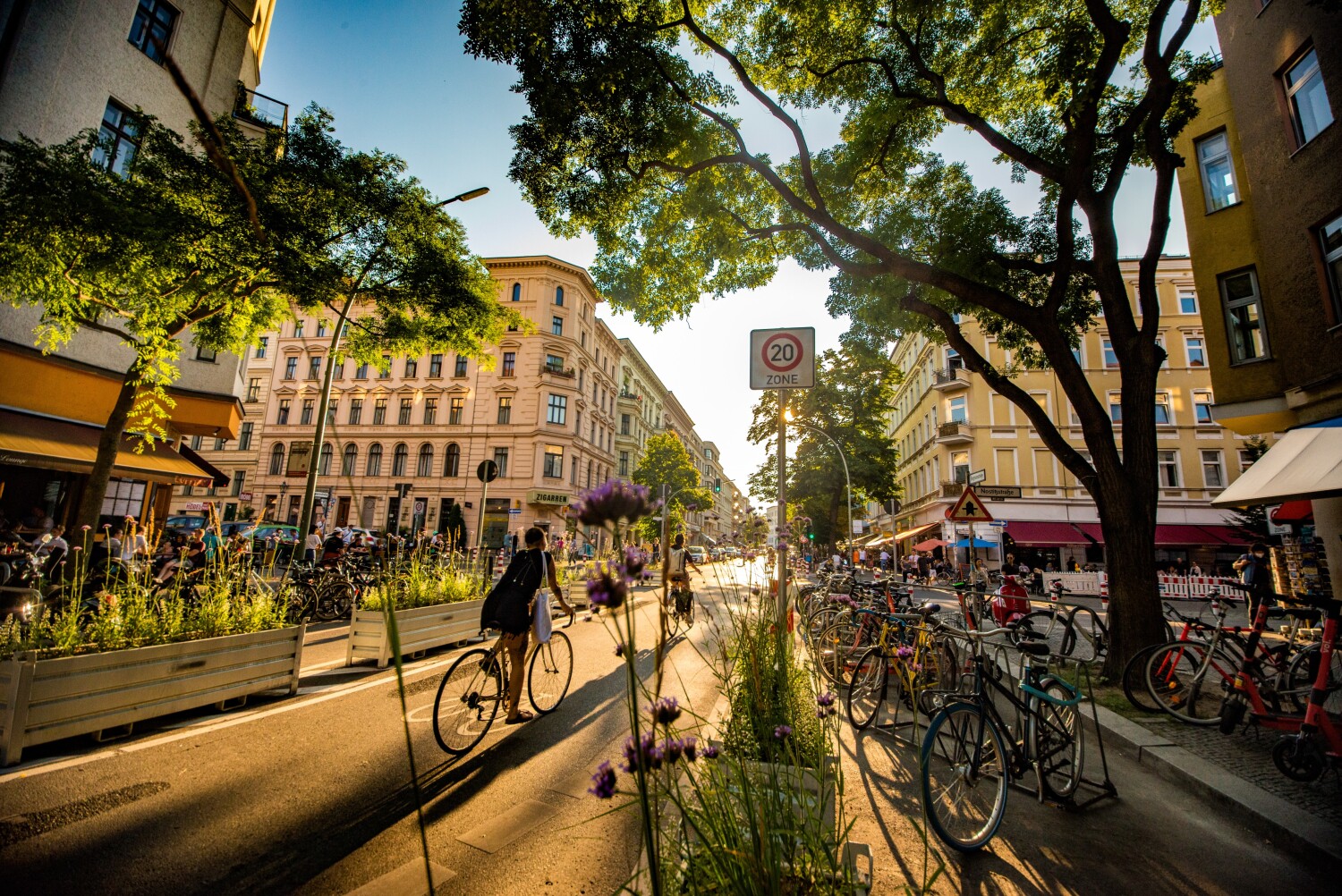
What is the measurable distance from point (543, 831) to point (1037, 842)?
3074 mm

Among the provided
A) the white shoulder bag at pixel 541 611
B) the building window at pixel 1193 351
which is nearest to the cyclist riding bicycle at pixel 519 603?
the white shoulder bag at pixel 541 611

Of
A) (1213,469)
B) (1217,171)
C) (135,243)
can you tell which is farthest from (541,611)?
(1213,469)

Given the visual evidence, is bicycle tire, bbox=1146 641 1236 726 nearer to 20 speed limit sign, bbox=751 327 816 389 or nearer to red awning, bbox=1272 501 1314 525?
20 speed limit sign, bbox=751 327 816 389

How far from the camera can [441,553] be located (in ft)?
29.8

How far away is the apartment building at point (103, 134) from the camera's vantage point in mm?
11945

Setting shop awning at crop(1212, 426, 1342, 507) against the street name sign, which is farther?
the street name sign

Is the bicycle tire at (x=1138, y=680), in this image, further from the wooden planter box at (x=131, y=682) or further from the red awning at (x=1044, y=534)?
the red awning at (x=1044, y=534)

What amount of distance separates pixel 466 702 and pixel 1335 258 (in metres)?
13.9

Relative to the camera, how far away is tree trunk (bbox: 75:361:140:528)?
9.09 meters

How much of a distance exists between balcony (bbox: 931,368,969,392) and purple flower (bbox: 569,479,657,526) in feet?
114

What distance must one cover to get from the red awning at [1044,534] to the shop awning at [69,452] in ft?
107

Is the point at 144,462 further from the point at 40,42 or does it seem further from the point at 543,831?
the point at 543,831

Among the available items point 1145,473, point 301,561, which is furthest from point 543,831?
point 301,561

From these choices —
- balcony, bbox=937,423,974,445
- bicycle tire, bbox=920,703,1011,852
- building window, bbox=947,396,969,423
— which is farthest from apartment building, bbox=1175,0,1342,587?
building window, bbox=947,396,969,423
